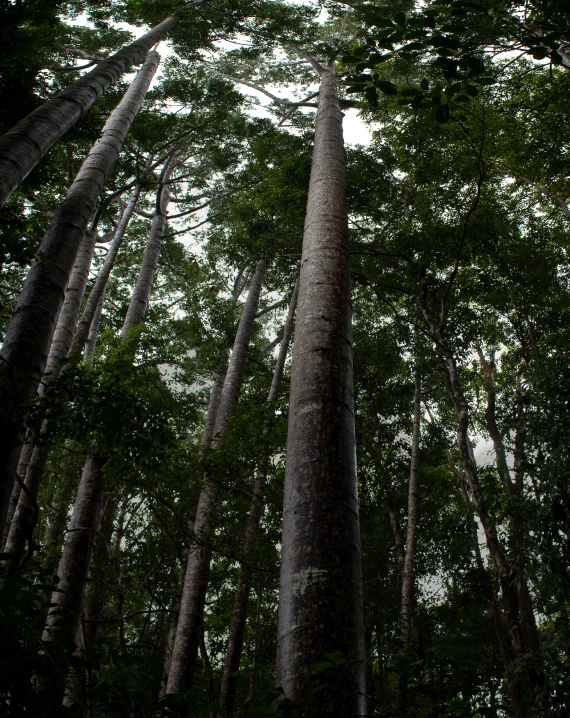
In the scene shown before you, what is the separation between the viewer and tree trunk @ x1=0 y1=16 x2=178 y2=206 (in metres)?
4.03

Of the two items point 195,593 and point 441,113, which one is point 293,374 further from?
point 195,593

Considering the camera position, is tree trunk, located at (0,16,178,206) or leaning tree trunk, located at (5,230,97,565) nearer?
tree trunk, located at (0,16,178,206)

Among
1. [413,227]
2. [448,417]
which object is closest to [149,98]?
[413,227]

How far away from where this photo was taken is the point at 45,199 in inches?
478

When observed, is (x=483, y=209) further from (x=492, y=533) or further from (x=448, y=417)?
(x=448, y=417)

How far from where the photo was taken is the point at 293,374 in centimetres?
317

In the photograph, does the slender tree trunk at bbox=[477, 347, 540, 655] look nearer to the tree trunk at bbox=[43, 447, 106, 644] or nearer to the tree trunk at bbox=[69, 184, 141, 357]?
the tree trunk at bbox=[43, 447, 106, 644]

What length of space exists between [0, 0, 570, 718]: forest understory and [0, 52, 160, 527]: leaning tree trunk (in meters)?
0.03

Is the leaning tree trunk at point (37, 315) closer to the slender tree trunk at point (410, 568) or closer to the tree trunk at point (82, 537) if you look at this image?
the tree trunk at point (82, 537)

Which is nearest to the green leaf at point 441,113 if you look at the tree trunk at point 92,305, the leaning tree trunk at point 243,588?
the leaning tree trunk at point 243,588

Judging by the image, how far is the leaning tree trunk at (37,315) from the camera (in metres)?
3.11

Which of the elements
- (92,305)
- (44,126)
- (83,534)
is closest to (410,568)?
(83,534)

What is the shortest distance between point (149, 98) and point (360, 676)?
14439 mm

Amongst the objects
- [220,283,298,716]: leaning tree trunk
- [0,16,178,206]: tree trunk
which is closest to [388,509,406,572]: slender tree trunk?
[220,283,298,716]: leaning tree trunk
